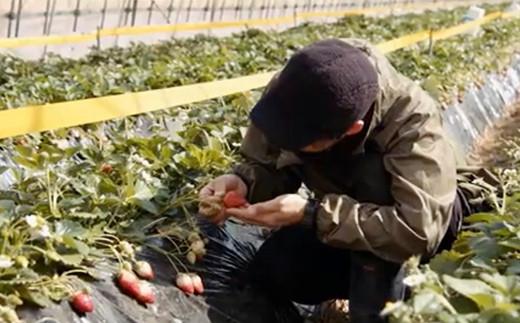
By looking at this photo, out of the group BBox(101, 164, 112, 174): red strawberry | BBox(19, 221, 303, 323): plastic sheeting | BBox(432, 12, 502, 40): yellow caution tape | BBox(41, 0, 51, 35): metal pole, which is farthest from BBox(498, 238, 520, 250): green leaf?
BBox(432, 12, 502, 40): yellow caution tape

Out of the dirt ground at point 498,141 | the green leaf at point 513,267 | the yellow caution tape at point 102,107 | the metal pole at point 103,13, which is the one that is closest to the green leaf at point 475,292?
the green leaf at point 513,267

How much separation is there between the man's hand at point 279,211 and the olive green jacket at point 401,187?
7 centimetres

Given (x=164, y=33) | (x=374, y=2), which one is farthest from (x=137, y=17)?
(x=374, y=2)

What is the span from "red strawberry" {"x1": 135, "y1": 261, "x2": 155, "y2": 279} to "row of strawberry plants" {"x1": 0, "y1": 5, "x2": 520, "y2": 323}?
32 millimetres

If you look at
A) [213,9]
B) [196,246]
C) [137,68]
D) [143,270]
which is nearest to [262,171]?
[196,246]

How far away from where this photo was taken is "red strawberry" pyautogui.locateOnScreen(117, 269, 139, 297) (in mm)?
2598

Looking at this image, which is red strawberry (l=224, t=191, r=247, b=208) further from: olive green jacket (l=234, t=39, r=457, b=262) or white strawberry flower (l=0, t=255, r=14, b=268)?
white strawberry flower (l=0, t=255, r=14, b=268)

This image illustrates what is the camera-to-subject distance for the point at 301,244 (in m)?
3.08

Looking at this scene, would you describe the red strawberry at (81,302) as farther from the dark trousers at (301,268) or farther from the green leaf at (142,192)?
the dark trousers at (301,268)

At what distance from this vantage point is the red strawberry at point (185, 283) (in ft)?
9.21

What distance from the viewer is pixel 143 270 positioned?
269 cm

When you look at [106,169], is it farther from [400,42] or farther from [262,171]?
[400,42]

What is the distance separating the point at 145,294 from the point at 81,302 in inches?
Result: 11.2

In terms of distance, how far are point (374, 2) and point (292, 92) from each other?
20.2 m
